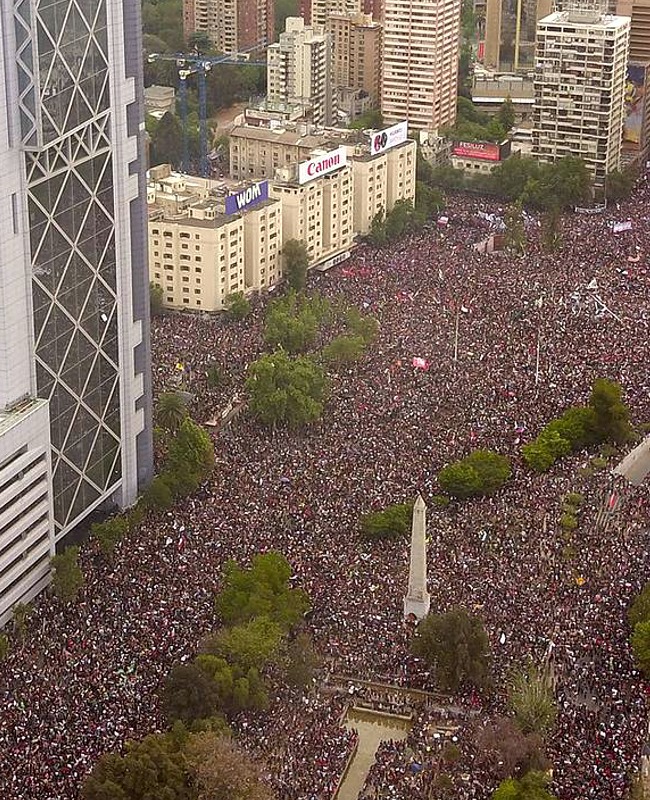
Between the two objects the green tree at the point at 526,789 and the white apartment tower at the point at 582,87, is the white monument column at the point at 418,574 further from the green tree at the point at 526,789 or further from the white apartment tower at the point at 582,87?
the white apartment tower at the point at 582,87

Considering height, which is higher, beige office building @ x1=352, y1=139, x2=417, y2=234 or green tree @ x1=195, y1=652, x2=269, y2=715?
beige office building @ x1=352, y1=139, x2=417, y2=234

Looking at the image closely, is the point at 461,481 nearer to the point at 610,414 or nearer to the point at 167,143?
the point at 610,414

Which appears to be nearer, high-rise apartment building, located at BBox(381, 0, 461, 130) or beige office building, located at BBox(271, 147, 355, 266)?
beige office building, located at BBox(271, 147, 355, 266)

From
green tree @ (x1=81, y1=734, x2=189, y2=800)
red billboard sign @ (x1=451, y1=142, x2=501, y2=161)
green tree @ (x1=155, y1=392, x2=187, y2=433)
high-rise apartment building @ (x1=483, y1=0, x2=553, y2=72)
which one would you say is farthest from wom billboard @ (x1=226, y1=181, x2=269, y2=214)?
high-rise apartment building @ (x1=483, y1=0, x2=553, y2=72)

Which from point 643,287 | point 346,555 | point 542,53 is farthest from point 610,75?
point 346,555

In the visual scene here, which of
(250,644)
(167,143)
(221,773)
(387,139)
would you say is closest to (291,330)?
(387,139)

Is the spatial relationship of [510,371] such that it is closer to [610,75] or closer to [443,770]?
[443,770]

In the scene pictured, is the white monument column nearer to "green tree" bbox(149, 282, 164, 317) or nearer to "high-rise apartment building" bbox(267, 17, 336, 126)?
"green tree" bbox(149, 282, 164, 317)
